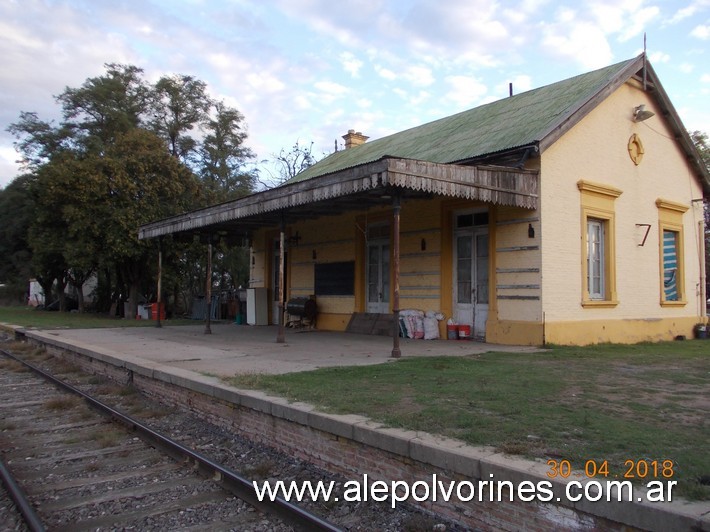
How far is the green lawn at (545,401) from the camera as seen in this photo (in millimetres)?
4410

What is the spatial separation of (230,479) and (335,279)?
12.0 m

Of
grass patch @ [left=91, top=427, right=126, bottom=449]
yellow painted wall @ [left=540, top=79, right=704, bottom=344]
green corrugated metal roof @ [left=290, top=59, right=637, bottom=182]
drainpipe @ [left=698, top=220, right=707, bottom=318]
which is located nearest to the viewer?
grass patch @ [left=91, top=427, right=126, bottom=449]

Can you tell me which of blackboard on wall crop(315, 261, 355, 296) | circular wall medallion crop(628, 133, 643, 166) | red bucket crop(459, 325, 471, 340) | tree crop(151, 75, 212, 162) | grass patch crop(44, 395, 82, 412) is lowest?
grass patch crop(44, 395, 82, 412)

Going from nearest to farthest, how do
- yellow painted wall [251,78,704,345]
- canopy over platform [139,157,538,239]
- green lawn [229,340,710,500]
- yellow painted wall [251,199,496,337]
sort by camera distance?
green lawn [229,340,710,500]
canopy over platform [139,157,538,239]
yellow painted wall [251,78,704,345]
yellow painted wall [251,199,496,337]

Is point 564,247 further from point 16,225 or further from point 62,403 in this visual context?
point 16,225

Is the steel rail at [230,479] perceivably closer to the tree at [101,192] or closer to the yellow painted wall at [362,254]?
the yellow painted wall at [362,254]

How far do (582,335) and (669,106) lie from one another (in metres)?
7.74

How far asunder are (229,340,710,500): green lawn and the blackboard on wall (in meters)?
6.98

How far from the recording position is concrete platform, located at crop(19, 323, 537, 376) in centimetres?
947

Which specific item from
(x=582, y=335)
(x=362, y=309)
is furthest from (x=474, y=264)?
(x=362, y=309)

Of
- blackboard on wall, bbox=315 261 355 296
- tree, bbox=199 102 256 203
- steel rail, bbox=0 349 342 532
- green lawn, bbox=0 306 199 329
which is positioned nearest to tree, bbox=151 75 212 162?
tree, bbox=199 102 256 203

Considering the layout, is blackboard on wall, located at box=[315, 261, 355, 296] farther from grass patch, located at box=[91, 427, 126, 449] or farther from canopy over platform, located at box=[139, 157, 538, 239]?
grass patch, located at box=[91, 427, 126, 449]

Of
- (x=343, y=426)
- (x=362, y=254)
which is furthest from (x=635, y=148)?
(x=343, y=426)

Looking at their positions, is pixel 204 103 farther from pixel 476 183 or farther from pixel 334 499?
pixel 334 499
